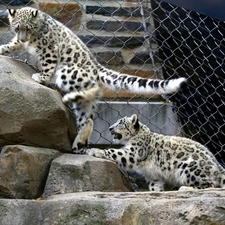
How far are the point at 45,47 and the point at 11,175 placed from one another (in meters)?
0.73

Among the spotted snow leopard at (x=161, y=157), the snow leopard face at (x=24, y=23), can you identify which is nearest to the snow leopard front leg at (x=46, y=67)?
the snow leopard face at (x=24, y=23)

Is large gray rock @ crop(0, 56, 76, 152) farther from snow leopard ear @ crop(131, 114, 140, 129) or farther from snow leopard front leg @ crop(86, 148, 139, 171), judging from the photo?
snow leopard ear @ crop(131, 114, 140, 129)

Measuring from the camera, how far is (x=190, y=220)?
1951mm

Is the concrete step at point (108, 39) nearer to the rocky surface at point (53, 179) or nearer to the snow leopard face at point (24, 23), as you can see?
the snow leopard face at point (24, 23)

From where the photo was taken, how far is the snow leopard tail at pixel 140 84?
2646 mm

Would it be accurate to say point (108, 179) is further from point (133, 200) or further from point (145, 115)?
point (145, 115)

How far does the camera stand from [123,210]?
6.52 ft

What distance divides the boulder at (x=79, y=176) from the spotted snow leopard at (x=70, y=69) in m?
0.23

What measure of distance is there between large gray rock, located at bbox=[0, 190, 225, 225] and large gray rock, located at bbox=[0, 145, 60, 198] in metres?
0.29

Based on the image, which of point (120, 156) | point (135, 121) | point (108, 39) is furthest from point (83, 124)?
point (108, 39)

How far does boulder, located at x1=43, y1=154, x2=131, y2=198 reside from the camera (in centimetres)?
241

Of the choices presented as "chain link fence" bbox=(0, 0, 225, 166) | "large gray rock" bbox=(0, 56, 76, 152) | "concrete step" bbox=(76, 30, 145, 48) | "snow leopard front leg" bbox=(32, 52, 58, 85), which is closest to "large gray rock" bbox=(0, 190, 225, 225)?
"large gray rock" bbox=(0, 56, 76, 152)

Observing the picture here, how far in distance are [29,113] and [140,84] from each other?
58 cm

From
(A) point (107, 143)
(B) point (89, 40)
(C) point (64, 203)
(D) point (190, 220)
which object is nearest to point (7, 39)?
(B) point (89, 40)
